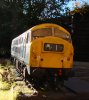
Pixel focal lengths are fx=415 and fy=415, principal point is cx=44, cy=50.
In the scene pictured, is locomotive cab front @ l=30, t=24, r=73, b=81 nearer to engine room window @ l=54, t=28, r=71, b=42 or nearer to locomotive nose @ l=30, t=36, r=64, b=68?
locomotive nose @ l=30, t=36, r=64, b=68

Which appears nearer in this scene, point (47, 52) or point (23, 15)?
point (47, 52)

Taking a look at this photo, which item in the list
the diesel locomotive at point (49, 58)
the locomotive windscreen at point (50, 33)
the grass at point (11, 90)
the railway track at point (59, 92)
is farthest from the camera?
the locomotive windscreen at point (50, 33)

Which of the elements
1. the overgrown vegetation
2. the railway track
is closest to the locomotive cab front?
the railway track

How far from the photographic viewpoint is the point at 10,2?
42.9 metres

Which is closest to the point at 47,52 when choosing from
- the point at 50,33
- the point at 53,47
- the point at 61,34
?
the point at 53,47

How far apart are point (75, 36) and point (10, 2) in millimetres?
11167

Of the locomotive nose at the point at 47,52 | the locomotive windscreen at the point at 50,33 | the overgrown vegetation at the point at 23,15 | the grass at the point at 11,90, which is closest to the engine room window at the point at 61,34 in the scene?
the locomotive windscreen at the point at 50,33

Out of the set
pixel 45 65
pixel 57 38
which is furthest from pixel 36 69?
pixel 57 38

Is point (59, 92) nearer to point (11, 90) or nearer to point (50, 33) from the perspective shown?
point (50, 33)

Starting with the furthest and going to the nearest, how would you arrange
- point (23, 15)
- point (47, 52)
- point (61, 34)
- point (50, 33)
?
point (23, 15), point (61, 34), point (50, 33), point (47, 52)

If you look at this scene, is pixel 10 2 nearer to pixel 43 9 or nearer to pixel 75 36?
pixel 43 9

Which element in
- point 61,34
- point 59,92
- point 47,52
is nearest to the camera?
point 59,92

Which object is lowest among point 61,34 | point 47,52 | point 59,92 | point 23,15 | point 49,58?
point 59,92

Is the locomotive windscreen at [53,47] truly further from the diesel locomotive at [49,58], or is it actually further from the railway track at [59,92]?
the railway track at [59,92]
